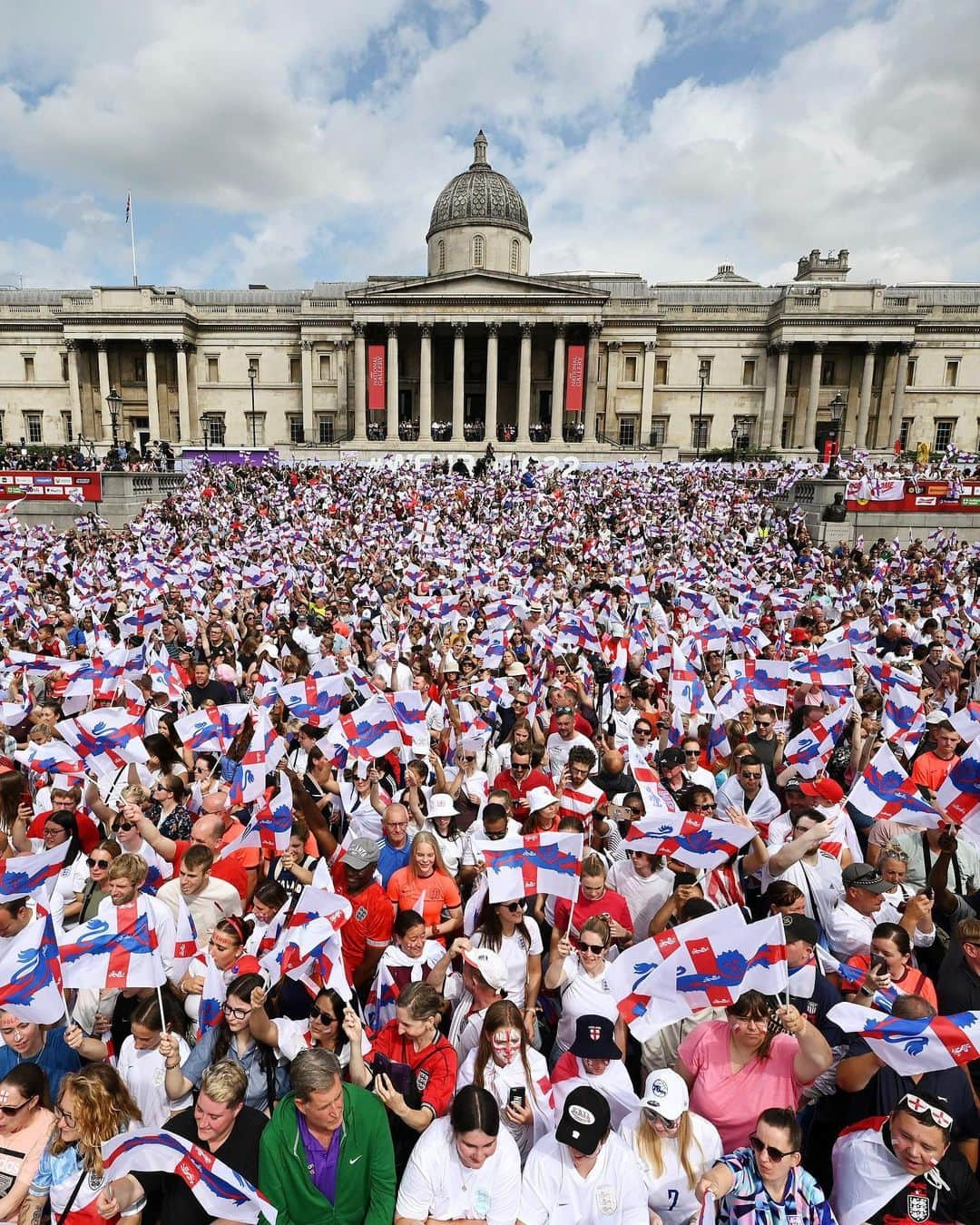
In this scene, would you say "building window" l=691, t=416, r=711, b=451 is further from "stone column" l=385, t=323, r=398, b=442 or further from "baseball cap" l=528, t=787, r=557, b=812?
"baseball cap" l=528, t=787, r=557, b=812

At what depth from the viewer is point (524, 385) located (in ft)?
192

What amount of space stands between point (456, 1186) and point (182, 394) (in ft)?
226

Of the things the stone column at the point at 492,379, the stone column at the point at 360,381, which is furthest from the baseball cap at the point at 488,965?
the stone column at the point at 360,381

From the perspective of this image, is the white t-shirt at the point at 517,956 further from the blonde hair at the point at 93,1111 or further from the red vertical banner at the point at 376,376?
the red vertical banner at the point at 376,376

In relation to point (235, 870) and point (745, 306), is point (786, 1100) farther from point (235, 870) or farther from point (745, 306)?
point (745, 306)

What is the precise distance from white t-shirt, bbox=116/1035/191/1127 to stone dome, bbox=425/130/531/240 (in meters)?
71.2

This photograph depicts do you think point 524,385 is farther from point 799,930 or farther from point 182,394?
point 799,930

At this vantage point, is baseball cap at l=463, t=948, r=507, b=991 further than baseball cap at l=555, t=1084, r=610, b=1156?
Yes

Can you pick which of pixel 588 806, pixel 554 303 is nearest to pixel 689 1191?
pixel 588 806

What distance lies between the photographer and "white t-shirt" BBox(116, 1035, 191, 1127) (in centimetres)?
394

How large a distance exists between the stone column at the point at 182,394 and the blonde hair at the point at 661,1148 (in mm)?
67652

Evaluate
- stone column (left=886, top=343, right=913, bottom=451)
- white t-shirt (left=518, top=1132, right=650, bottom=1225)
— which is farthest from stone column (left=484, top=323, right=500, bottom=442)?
white t-shirt (left=518, top=1132, right=650, bottom=1225)

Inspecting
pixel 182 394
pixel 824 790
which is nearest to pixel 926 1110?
pixel 824 790

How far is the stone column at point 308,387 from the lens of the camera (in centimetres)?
6444
